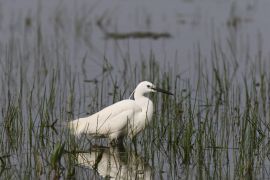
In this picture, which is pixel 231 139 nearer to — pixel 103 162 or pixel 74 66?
pixel 103 162

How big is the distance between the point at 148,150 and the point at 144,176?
49cm

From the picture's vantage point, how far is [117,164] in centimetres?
905

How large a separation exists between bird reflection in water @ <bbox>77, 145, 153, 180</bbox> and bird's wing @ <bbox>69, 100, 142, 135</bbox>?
449 millimetres

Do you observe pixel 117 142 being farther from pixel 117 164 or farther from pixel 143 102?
pixel 117 164

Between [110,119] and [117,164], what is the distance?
1038mm

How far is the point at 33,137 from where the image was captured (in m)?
9.50

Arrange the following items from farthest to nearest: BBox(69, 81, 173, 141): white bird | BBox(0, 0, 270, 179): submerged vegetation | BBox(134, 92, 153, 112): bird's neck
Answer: BBox(134, 92, 153, 112): bird's neck, BBox(69, 81, 173, 141): white bird, BBox(0, 0, 270, 179): submerged vegetation

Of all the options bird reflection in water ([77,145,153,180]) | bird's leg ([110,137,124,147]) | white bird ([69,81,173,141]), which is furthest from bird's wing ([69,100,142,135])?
bird reflection in water ([77,145,153,180])

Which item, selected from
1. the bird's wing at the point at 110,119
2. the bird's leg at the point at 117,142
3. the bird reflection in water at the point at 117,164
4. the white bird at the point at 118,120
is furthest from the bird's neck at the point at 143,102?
the bird reflection in water at the point at 117,164

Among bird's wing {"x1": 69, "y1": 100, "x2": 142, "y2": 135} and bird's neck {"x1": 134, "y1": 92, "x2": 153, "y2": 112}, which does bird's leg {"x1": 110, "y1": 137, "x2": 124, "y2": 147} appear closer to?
bird's wing {"x1": 69, "y1": 100, "x2": 142, "y2": 135}

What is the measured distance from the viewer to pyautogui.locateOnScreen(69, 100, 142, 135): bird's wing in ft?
32.5

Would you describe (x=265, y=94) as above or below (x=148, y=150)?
above

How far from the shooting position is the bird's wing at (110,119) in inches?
390

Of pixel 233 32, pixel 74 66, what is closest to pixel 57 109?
pixel 74 66
